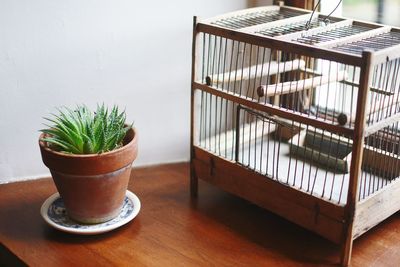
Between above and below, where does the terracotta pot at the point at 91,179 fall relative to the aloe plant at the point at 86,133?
below

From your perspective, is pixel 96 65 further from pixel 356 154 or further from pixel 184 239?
pixel 356 154

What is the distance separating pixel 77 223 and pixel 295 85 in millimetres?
508

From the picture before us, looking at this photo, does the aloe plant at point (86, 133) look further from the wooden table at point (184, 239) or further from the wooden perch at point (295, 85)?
the wooden perch at point (295, 85)

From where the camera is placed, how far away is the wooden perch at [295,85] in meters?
1.12

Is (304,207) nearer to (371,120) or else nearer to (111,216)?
(371,120)

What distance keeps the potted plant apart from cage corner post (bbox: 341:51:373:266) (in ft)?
1.38

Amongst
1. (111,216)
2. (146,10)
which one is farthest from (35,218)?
(146,10)

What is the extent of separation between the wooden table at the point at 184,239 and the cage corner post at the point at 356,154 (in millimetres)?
63

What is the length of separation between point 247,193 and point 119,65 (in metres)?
0.46

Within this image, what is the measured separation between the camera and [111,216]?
119cm

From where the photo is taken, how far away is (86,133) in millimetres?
1141

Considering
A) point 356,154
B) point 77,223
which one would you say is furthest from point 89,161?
point 356,154

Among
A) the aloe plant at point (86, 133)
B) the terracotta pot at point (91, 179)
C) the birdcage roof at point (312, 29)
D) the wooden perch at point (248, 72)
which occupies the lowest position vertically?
the terracotta pot at point (91, 179)

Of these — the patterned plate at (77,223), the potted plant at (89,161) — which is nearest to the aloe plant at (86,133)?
the potted plant at (89,161)
